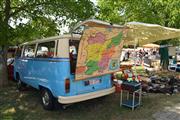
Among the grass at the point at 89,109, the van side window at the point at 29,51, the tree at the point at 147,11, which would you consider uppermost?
the tree at the point at 147,11

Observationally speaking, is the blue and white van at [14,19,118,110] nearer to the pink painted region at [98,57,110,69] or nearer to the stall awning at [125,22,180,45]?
the pink painted region at [98,57,110,69]

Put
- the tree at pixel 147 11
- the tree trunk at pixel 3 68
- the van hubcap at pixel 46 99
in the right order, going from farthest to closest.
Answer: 1. the tree at pixel 147 11
2. the tree trunk at pixel 3 68
3. the van hubcap at pixel 46 99

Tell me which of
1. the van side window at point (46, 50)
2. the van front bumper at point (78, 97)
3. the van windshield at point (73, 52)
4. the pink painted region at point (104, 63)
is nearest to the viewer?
the van front bumper at point (78, 97)

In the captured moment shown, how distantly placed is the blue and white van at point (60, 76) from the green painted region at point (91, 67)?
30 centimetres

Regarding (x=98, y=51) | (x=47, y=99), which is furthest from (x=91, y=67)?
(x=47, y=99)

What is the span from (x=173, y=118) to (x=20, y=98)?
219 inches

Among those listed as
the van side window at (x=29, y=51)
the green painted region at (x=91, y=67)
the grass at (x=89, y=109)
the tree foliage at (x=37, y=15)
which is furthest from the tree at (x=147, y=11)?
the green painted region at (x=91, y=67)

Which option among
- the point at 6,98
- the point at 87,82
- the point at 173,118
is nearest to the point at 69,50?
the point at 87,82

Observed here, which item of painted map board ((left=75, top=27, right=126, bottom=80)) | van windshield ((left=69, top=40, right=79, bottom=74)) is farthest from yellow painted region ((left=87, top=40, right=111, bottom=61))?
van windshield ((left=69, top=40, right=79, bottom=74))

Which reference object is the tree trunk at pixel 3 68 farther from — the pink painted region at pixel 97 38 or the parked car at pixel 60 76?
the pink painted region at pixel 97 38

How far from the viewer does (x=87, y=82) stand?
7.48 m

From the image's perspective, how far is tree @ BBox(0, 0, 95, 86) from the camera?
35.6 feet

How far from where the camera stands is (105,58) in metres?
7.64

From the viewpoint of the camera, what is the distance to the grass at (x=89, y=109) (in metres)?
7.29
